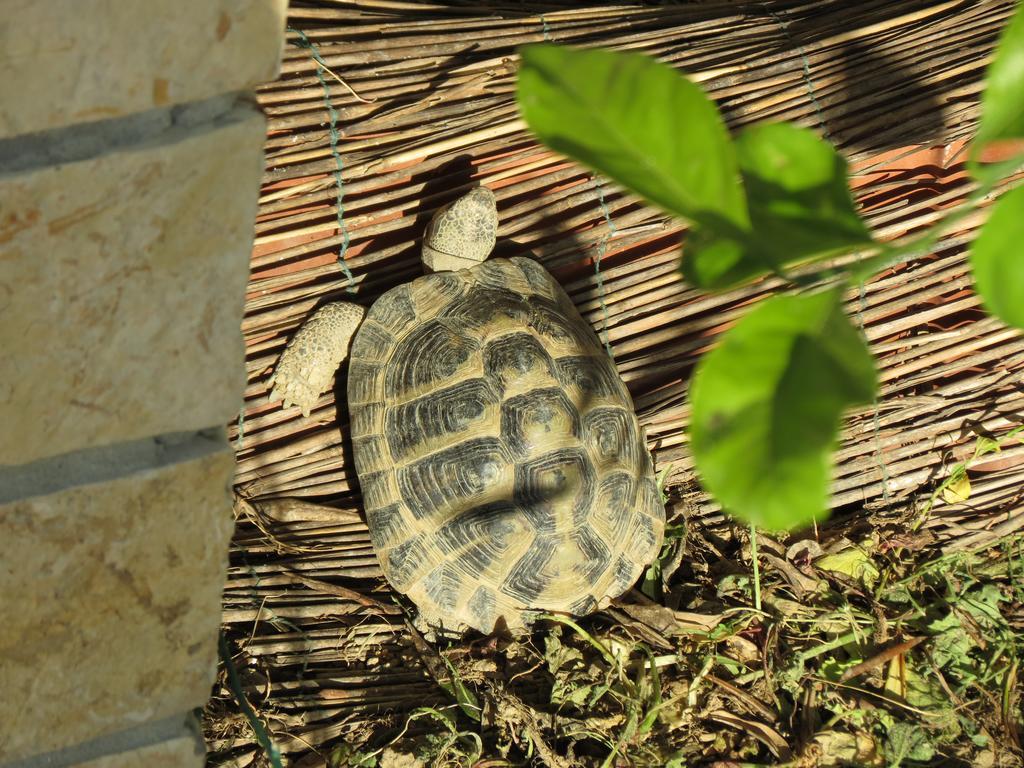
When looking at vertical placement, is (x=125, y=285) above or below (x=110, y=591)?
above

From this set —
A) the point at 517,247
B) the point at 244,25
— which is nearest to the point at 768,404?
the point at 244,25

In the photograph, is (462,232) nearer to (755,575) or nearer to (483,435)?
(483,435)

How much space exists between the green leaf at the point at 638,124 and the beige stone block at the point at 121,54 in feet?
1.38

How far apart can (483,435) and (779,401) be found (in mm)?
1824

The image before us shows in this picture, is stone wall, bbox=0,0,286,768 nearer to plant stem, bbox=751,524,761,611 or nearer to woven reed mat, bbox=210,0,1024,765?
woven reed mat, bbox=210,0,1024,765

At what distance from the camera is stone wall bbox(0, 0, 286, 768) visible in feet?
2.19

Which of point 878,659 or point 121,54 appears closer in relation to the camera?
point 121,54

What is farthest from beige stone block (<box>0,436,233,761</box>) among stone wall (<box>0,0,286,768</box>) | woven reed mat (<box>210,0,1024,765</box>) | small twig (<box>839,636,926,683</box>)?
small twig (<box>839,636,926,683</box>)

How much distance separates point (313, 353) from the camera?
2.05m

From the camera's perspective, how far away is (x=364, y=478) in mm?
2143

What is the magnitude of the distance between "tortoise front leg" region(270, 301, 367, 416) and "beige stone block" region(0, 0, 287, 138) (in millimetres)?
1376

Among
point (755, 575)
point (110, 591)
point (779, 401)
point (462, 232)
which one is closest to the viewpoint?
point (779, 401)

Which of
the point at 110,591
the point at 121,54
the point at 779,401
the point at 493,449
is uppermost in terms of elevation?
the point at 121,54

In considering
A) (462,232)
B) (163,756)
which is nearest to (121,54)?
(163,756)
